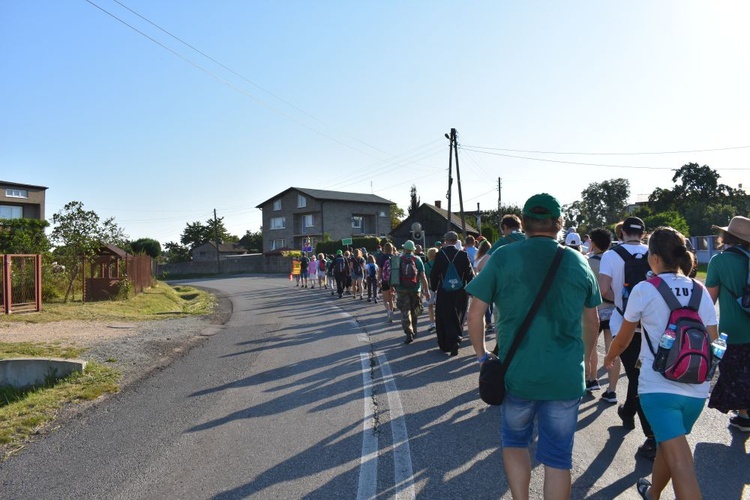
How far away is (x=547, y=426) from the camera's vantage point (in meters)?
2.79

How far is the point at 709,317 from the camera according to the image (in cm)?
320

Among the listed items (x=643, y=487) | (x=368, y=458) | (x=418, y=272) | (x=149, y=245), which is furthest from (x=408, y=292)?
(x=149, y=245)

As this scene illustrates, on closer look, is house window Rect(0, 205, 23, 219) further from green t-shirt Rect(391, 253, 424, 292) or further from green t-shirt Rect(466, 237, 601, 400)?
green t-shirt Rect(466, 237, 601, 400)

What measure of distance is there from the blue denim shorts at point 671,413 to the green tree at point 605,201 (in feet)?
308

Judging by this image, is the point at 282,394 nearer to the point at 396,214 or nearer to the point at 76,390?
the point at 76,390

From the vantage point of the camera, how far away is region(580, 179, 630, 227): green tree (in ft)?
302

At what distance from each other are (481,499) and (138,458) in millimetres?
2880

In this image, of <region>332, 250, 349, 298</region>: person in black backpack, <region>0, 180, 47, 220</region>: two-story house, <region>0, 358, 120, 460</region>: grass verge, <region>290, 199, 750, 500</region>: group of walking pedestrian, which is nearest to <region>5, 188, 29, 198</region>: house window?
<region>0, 180, 47, 220</region>: two-story house

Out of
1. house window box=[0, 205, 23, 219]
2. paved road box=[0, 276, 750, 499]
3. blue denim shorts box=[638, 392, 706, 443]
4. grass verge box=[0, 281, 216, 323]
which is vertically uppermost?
house window box=[0, 205, 23, 219]

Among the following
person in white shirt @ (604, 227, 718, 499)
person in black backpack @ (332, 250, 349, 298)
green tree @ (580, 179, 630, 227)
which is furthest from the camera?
green tree @ (580, 179, 630, 227)

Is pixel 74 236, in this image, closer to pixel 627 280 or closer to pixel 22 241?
pixel 22 241

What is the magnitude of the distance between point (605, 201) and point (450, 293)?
94300 millimetres

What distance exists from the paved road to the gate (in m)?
9.17

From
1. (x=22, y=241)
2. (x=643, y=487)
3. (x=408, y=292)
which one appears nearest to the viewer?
(x=643, y=487)
